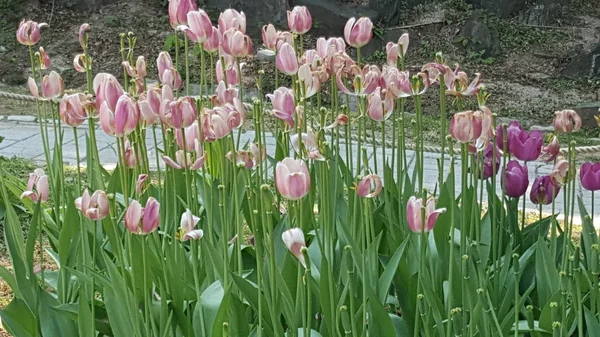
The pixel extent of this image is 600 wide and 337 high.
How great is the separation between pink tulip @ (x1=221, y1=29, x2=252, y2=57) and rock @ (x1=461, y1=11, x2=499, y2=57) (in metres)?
7.09

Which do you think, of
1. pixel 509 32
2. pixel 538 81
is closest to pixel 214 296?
pixel 538 81

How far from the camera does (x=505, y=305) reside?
2.00 metres

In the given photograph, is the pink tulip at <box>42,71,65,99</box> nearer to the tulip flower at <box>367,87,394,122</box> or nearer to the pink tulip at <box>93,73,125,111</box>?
the pink tulip at <box>93,73,125,111</box>

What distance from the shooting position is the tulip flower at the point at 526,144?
6.93ft

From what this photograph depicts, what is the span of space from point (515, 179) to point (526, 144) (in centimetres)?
16

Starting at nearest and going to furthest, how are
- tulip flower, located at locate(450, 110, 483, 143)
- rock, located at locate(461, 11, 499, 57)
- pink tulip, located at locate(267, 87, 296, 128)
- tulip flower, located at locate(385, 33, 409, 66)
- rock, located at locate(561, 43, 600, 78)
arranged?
tulip flower, located at locate(450, 110, 483, 143) < pink tulip, located at locate(267, 87, 296, 128) < tulip flower, located at locate(385, 33, 409, 66) < rock, located at locate(561, 43, 600, 78) < rock, located at locate(461, 11, 499, 57)

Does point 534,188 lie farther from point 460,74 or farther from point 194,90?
point 194,90

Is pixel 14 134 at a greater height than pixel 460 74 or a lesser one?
lesser

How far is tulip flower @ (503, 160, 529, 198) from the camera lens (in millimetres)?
2234

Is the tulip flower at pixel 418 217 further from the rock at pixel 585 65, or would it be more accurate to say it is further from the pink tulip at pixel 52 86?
the rock at pixel 585 65

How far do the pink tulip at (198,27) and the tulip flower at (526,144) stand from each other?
2.60ft

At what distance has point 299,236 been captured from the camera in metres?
1.61

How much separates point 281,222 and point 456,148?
2754 mm

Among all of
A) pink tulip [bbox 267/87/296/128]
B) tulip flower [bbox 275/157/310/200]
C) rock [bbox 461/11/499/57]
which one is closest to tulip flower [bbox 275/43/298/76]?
pink tulip [bbox 267/87/296/128]
